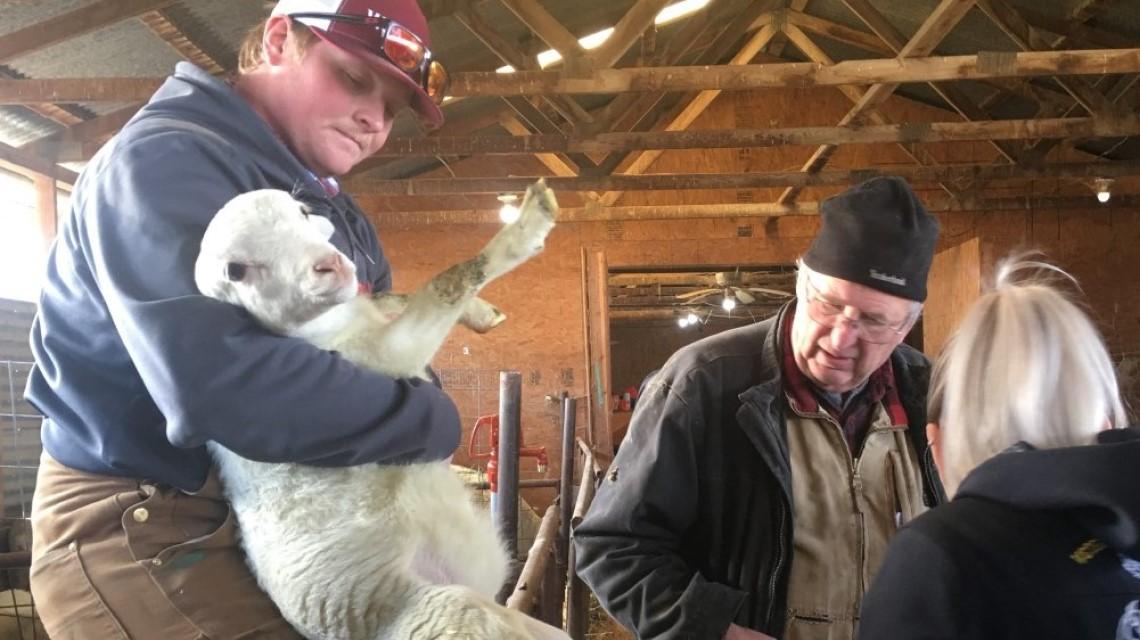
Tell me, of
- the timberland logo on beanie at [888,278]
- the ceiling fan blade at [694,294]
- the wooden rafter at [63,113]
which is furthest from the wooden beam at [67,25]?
the ceiling fan blade at [694,294]

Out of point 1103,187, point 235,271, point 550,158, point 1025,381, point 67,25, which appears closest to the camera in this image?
point 235,271

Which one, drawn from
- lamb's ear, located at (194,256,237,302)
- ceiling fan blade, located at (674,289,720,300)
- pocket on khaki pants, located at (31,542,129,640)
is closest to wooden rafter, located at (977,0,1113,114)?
lamb's ear, located at (194,256,237,302)

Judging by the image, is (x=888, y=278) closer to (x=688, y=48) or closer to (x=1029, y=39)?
(x=688, y=48)

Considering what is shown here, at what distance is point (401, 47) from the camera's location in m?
1.49

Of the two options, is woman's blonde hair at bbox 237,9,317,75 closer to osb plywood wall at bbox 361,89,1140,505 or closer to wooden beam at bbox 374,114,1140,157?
wooden beam at bbox 374,114,1140,157

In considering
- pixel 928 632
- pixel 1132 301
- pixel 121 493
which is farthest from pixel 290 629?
pixel 1132 301

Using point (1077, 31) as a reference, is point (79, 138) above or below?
below

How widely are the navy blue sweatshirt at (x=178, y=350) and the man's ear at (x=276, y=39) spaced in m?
0.15

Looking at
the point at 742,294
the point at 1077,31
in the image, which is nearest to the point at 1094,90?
the point at 1077,31

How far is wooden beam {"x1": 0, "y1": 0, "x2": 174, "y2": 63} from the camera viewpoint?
4.01 m

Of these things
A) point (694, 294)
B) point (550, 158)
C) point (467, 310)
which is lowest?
point (467, 310)

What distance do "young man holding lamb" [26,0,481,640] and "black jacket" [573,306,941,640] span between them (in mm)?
848

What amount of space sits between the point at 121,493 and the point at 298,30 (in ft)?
2.92

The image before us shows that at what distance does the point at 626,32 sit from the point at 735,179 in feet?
9.40
